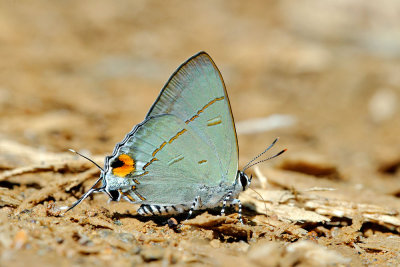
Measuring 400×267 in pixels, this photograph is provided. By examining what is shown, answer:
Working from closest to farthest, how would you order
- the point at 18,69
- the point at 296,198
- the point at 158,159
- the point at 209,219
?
1. the point at 209,219
2. the point at 158,159
3. the point at 296,198
4. the point at 18,69

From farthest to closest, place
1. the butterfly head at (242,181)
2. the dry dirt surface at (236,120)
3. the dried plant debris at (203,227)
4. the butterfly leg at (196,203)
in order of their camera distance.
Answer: the butterfly head at (242,181) < the butterfly leg at (196,203) < the dry dirt surface at (236,120) < the dried plant debris at (203,227)

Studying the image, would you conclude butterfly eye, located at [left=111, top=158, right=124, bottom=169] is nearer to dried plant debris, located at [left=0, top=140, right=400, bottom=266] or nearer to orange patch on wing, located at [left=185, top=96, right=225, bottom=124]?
dried plant debris, located at [left=0, top=140, right=400, bottom=266]

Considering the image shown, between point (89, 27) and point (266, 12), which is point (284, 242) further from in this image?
point (266, 12)

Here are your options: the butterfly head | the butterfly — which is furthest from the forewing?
the butterfly head

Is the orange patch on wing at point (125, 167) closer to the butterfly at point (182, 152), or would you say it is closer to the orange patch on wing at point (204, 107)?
the butterfly at point (182, 152)

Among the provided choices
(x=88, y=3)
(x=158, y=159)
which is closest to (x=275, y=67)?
(x=88, y=3)

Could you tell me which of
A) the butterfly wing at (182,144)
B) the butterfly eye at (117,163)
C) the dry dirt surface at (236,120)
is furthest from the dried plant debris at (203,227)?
the butterfly eye at (117,163)

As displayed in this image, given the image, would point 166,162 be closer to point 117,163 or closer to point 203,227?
point 117,163

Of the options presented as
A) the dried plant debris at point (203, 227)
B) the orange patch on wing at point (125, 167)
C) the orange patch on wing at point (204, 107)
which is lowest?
the dried plant debris at point (203, 227)
